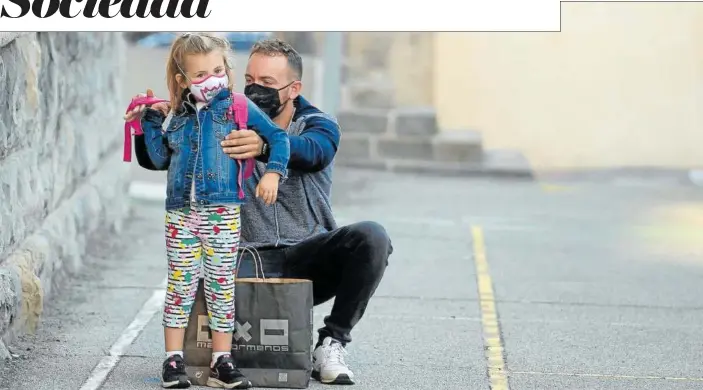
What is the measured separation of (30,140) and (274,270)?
2.13 meters

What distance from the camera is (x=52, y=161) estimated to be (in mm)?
8547

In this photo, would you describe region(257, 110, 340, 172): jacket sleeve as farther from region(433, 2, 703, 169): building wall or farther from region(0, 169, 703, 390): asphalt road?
region(433, 2, 703, 169): building wall

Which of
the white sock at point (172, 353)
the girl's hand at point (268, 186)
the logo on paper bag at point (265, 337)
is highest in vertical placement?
the girl's hand at point (268, 186)

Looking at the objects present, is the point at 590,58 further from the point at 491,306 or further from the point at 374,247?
the point at 374,247

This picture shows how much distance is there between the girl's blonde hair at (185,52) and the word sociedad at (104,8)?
1.20ft

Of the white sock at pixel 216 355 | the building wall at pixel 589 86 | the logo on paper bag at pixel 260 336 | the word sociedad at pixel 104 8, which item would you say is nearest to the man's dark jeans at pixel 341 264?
the logo on paper bag at pixel 260 336

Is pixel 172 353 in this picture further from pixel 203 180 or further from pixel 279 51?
pixel 279 51

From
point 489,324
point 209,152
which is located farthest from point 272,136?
point 489,324

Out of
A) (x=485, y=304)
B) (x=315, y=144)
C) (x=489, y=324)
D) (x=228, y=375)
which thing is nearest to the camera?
(x=228, y=375)

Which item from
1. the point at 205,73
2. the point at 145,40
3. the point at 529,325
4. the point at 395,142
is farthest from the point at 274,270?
the point at 145,40

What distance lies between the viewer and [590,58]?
17641 mm

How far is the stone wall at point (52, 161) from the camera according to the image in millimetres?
7113

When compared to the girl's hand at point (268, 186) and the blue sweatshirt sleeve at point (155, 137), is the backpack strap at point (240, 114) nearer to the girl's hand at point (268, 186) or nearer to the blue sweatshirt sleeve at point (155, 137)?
the girl's hand at point (268, 186)

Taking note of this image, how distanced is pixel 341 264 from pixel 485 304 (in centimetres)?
239
